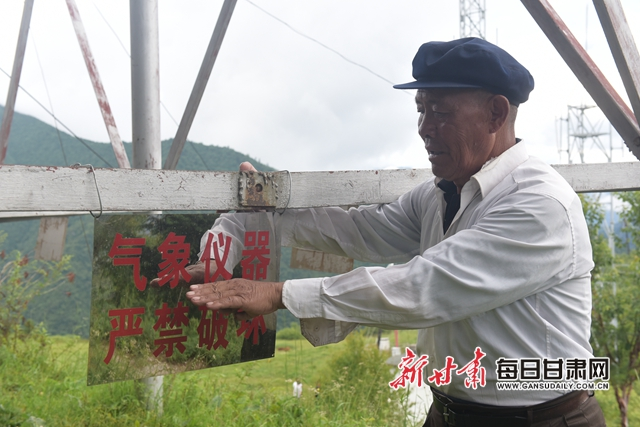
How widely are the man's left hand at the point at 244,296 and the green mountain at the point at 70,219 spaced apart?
11.6 m

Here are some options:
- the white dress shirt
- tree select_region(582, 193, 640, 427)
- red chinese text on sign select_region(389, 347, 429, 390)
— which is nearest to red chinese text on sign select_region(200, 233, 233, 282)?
the white dress shirt

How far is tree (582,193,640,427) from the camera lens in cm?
835

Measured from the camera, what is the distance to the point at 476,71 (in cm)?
162

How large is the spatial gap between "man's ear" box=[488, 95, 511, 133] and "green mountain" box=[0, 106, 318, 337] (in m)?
11.5

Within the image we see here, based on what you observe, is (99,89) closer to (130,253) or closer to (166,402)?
(166,402)

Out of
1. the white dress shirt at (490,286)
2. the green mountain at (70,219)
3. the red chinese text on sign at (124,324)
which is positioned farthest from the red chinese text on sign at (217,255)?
the green mountain at (70,219)

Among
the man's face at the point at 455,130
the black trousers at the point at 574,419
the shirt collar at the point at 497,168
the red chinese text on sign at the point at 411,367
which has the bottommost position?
the black trousers at the point at 574,419

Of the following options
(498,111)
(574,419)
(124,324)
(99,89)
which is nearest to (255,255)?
(124,324)

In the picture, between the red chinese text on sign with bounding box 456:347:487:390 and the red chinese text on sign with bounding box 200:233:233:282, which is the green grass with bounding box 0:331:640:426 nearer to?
the red chinese text on sign with bounding box 200:233:233:282

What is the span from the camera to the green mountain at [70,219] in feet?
51.0

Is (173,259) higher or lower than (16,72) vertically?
lower

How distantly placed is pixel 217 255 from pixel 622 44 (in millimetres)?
1686

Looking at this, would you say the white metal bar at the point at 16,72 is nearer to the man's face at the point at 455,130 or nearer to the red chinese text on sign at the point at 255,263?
the red chinese text on sign at the point at 255,263

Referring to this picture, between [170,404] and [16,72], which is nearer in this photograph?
[170,404]
